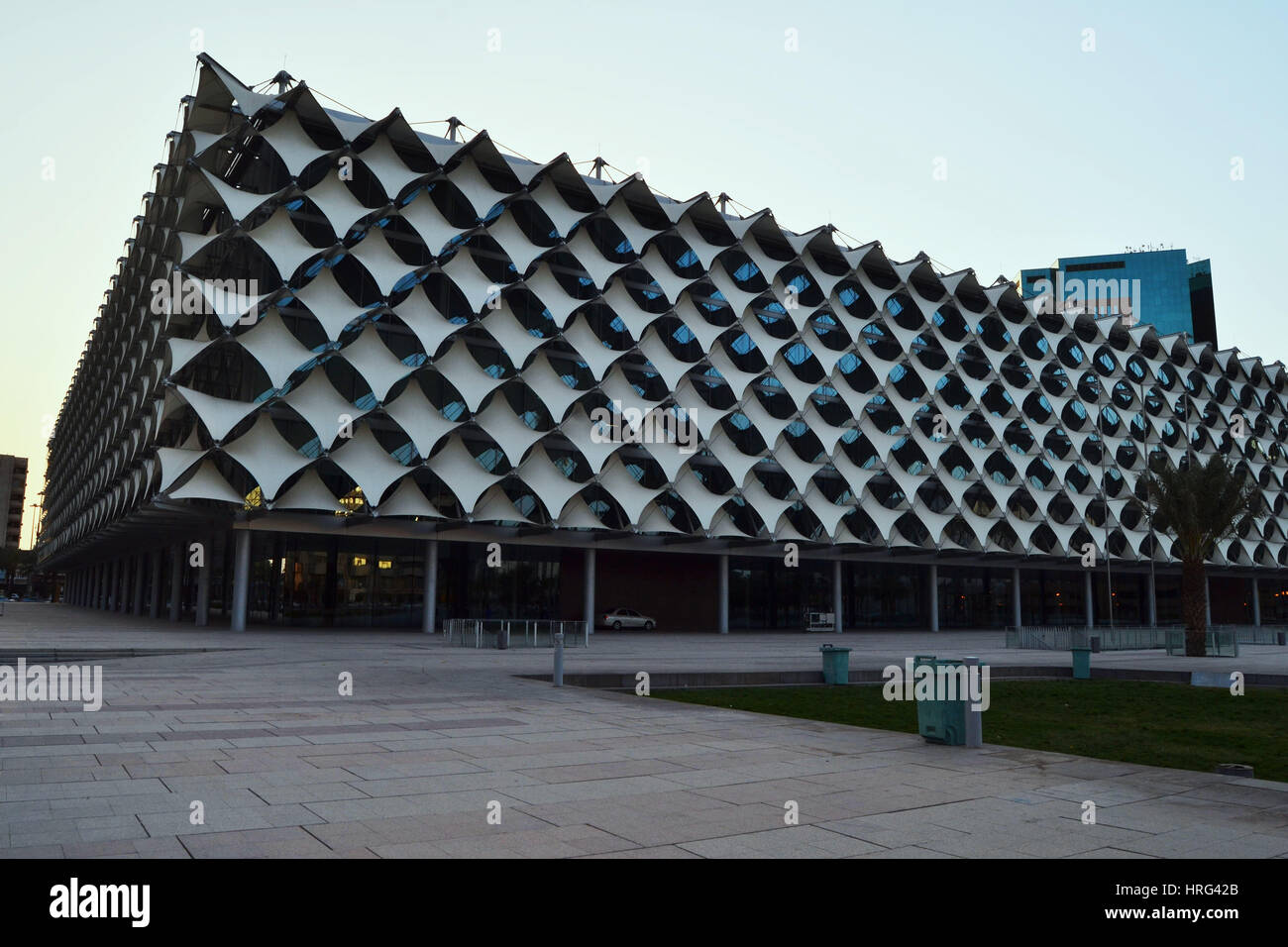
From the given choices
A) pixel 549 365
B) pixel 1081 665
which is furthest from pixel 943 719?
pixel 549 365

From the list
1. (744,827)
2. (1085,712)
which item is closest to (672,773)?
(744,827)

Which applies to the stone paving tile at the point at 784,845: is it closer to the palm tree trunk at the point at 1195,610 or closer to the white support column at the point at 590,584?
the palm tree trunk at the point at 1195,610

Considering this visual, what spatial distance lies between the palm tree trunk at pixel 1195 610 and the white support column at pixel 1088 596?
32.3 meters

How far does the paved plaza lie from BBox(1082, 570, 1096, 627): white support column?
204ft

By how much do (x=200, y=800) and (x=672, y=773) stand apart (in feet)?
14.2

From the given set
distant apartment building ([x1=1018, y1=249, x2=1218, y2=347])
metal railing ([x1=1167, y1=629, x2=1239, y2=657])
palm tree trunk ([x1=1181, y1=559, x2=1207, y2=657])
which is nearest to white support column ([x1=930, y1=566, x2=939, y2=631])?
palm tree trunk ([x1=1181, y1=559, x2=1207, y2=657])

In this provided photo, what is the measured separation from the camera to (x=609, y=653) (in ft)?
101

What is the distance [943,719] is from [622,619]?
4161 cm

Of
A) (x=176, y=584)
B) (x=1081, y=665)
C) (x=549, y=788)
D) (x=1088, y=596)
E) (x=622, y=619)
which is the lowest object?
(x=622, y=619)

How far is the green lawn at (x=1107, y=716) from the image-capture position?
12.0 metres

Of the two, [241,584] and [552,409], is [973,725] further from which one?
[552,409]

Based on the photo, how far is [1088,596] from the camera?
226 ft
